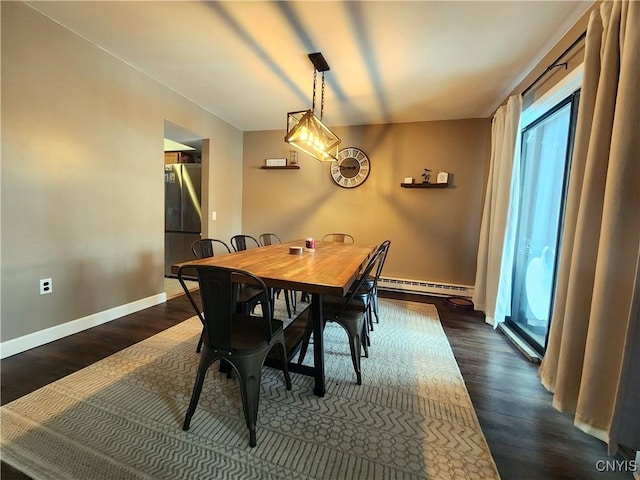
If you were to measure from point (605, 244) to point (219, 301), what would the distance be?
1.83 m

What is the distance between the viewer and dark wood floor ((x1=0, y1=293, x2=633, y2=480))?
1.32 metres

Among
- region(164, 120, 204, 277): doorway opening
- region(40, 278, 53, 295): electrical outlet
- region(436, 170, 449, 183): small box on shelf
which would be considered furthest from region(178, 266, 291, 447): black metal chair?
region(436, 170, 449, 183): small box on shelf

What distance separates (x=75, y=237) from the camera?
2.42m

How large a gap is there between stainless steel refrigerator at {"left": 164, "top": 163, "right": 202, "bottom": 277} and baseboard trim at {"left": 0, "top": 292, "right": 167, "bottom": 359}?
1453 mm

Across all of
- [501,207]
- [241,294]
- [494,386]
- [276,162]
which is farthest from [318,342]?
[276,162]

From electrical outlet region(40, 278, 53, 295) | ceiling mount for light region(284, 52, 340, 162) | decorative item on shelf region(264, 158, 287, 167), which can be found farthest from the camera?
decorative item on shelf region(264, 158, 287, 167)

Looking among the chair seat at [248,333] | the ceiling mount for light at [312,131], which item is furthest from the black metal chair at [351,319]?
the ceiling mount for light at [312,131]

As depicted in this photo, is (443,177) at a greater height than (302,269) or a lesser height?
greater

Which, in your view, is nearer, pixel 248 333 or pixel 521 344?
pixel 248 333

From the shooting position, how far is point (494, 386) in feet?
6.28

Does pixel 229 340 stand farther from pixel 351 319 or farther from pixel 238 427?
pixel 351 319

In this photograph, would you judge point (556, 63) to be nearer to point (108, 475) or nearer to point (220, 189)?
point (108, 475)

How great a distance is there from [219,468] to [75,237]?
91.1 inches

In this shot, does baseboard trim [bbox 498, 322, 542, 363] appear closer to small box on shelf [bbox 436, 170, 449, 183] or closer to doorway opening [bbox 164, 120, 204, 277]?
small box on shelf [bbox 436, 170, 449, 183]
